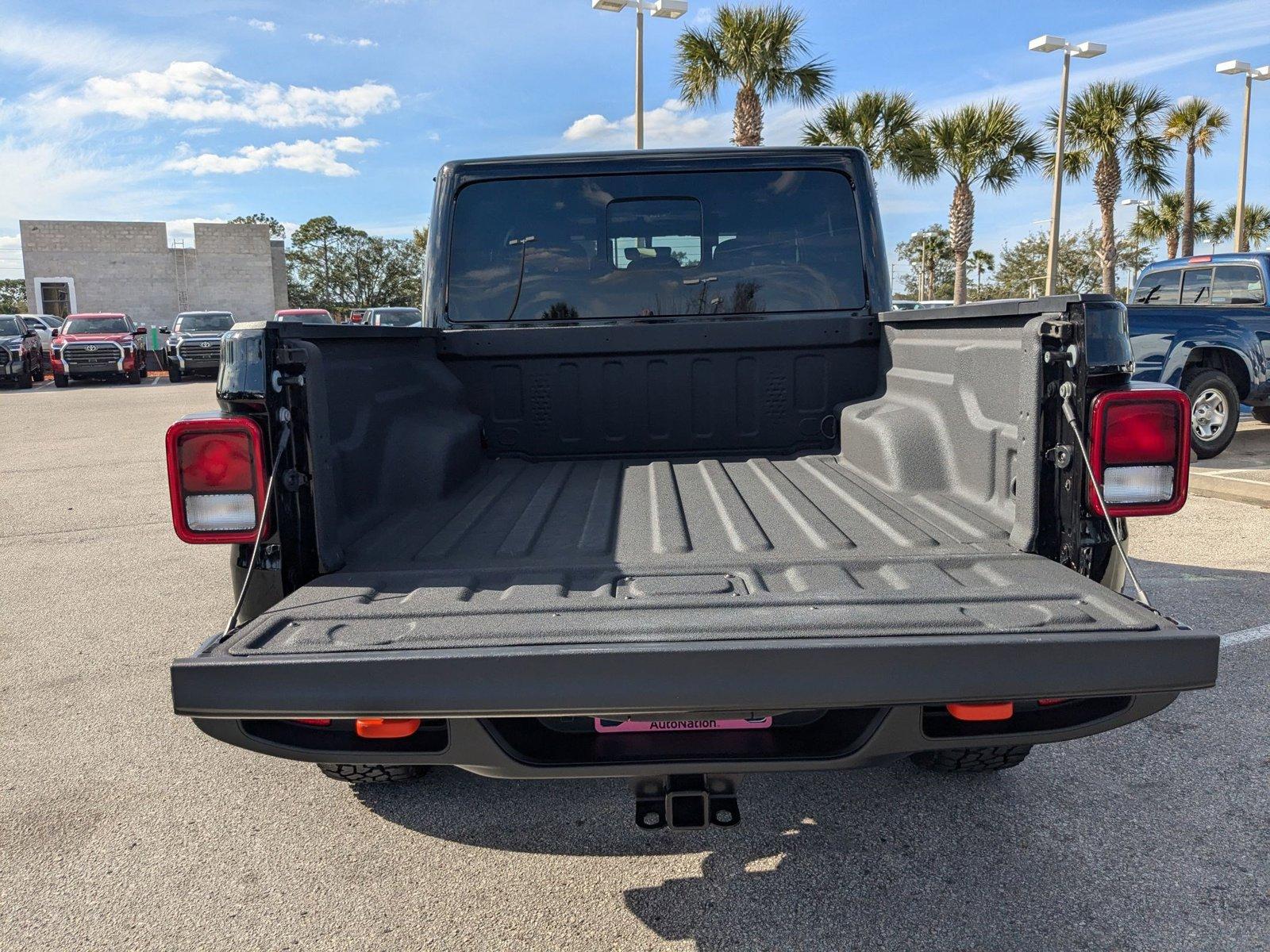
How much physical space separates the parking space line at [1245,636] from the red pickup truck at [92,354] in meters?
25.1

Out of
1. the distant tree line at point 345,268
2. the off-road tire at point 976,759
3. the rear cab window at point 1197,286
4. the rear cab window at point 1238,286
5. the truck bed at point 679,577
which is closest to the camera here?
the truck bed at point 679,577

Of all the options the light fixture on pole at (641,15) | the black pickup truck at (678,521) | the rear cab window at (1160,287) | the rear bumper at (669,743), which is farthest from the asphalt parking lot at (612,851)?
the light fixture on pole at (641,15)

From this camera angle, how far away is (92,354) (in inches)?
925

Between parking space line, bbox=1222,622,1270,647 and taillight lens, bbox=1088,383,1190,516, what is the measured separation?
7.73 ft

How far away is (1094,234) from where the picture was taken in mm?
53719

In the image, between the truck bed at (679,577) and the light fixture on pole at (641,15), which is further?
the light fixture on pole at (641,15)

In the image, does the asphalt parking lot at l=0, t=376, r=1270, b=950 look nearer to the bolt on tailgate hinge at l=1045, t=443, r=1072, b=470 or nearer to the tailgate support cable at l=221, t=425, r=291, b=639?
the tailgate support cable at l=221, t=425, r=291, b=639

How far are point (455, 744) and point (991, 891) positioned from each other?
1444 millimetres

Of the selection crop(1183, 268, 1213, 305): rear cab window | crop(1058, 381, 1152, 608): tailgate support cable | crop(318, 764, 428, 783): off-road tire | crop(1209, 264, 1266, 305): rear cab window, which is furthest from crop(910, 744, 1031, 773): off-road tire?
crop(1183, 268, 1213, 305): rear cab window

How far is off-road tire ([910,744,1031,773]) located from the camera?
282 centimetres

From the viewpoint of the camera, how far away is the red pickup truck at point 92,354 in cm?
2339

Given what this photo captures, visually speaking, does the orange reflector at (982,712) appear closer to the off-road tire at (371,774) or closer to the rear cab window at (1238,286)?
the off-road tire at (371,774)

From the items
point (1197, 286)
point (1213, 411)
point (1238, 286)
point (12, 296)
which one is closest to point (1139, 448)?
point (1213, 411)

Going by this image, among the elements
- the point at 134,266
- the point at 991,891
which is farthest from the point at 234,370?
the point at 134,266
